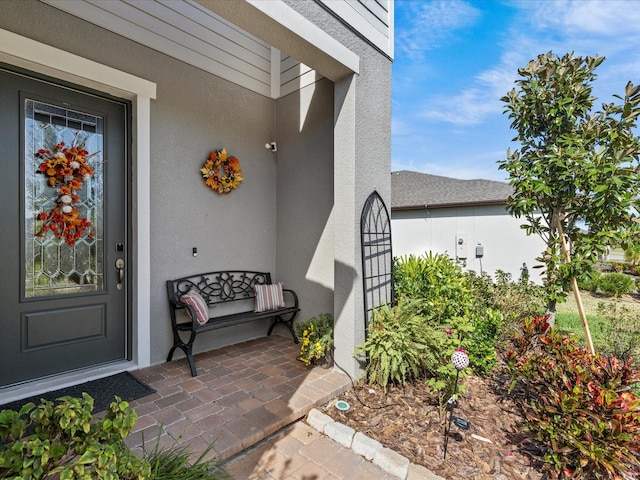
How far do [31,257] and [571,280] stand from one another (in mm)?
5220

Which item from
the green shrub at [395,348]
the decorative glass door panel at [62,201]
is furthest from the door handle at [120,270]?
the green shrub at [395,348]

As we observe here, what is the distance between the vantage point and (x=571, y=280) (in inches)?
127

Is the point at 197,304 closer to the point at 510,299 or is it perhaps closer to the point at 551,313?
the point at 551,313

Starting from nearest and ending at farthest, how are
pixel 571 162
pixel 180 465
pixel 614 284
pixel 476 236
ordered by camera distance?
1. pixel 180 465
2. pixel 571 162
3. pixel 614 284
4. pixel 476 236

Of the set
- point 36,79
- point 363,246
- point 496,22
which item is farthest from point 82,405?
point 496,22

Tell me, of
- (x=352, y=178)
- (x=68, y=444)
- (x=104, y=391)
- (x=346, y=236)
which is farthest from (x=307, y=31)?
(x=104, y=391)

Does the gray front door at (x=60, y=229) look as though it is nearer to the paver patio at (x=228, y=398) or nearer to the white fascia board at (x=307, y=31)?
the paver patio at (x=228, y=398)

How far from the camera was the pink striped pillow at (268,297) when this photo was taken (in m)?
4.28

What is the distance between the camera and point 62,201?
3.09 meters

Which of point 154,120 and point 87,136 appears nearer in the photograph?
point 87,136

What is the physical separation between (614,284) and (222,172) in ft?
33.9

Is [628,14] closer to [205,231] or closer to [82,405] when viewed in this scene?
[205,231]

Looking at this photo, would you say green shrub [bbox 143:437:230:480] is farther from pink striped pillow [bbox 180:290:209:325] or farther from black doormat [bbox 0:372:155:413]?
pink striped pillow [bbox 180:290:209:325]

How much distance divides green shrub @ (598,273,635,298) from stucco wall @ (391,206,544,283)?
151cm
